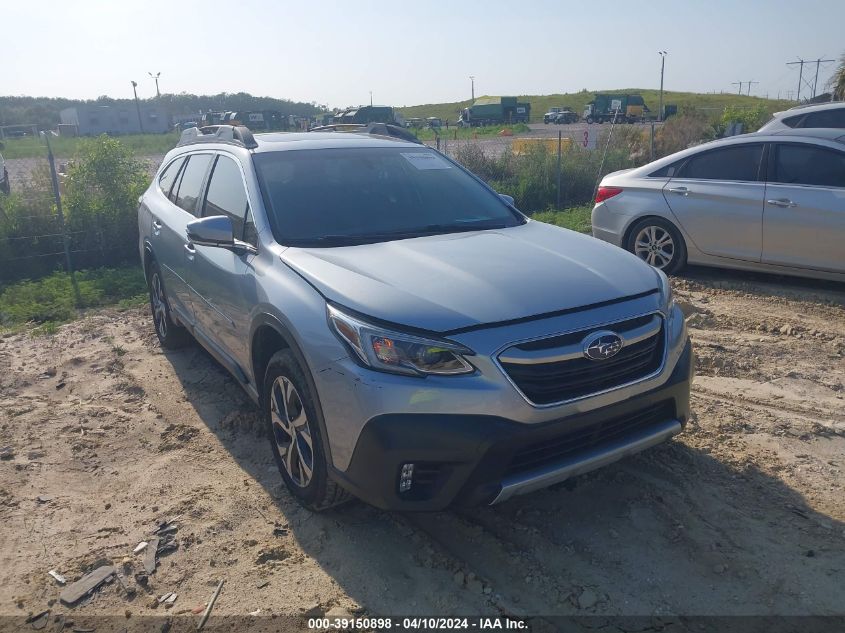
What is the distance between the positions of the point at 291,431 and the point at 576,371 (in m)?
1.47

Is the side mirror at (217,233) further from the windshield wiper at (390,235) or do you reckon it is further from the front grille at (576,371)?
the front grille at (576,371)

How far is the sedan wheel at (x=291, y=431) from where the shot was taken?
351 cm

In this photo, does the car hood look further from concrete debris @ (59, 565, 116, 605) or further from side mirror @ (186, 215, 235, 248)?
concrete debris @ (59, 565, 116, 605)

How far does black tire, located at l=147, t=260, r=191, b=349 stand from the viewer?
20.4ft

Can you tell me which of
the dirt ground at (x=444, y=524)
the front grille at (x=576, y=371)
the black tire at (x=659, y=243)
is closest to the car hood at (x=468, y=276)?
the front grille at (x=576, y=371)

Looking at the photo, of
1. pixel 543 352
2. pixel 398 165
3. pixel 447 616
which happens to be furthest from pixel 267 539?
pixel 398 165

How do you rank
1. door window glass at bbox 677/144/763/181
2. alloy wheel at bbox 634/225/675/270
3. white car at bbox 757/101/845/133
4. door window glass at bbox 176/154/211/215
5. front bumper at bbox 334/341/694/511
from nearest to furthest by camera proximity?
1. front bumper at bbox 334/341/694/511
2. door window glass at bbox 176/154/211/215
3. door window glass at bbox 677/144/763/181
4. alloy wheel at bbox 634/225/675/270
5. white car at bbox 757/101/845/133

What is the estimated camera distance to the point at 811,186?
6.77 m

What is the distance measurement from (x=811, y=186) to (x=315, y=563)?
19.2 feet

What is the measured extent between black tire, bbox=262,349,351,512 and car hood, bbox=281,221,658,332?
0.45 meters

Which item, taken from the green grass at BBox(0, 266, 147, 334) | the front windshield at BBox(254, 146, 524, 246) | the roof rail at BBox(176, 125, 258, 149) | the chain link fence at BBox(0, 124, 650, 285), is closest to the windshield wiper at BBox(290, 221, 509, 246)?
the front windshield at BBox(254, 146, 524, 246)

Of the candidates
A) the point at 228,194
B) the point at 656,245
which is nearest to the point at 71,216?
the point at 228,194

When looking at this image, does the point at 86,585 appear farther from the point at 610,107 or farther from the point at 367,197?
the point at 610,107

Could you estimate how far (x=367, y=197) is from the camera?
440 centimetres
